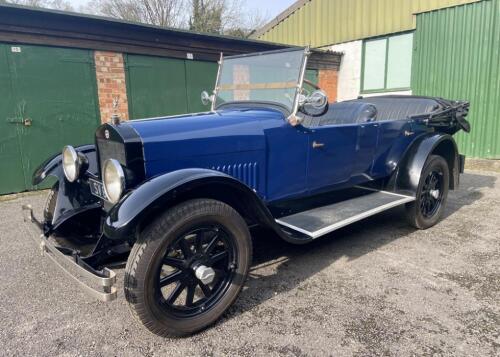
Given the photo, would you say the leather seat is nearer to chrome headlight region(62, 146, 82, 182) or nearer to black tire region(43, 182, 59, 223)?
chrome headlight region(62, 146, 82, 182)

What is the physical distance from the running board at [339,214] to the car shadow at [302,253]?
45 cm

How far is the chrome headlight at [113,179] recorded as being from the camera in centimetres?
242

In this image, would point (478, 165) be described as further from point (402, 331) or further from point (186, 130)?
point (186, 130)

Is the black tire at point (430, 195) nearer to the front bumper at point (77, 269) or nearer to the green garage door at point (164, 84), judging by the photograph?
the front bumper at point (77, 269)

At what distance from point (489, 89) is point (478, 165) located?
170 centimetres

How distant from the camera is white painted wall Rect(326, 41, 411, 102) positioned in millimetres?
11008

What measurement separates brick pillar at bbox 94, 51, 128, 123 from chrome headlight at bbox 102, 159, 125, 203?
16.3 feet

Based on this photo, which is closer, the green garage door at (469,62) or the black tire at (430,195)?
the black tire at (430,195)

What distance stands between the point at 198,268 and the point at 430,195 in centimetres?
331

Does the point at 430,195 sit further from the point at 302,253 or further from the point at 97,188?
the point at 97,188

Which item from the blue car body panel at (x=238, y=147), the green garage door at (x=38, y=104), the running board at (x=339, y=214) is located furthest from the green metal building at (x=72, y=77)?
the running board at (x=339, y=214)

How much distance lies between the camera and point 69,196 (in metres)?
3.30

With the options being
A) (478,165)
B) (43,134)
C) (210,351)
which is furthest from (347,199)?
(478,165)

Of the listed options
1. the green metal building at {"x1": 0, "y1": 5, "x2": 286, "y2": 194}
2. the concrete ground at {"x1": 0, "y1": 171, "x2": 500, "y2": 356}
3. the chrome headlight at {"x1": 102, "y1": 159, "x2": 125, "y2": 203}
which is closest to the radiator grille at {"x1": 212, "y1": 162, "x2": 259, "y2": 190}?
the chrome headlight at {"x1": 102, "y1": 159, "x2": 125, "y2": 203}
